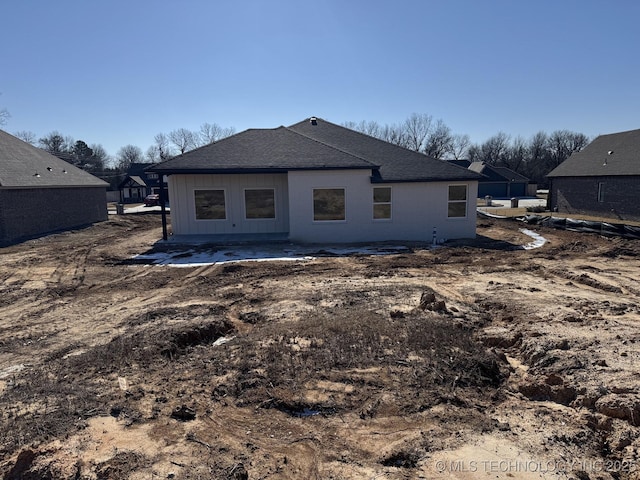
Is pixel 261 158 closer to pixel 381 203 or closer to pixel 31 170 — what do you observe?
pixel 381 203

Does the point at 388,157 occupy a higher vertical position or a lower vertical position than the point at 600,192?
higher

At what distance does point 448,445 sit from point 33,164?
26785 mm

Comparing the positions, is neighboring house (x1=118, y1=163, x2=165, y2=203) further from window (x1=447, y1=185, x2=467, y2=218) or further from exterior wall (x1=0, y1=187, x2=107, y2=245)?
window (x1=447, y1=185, x2=467, y2=218)

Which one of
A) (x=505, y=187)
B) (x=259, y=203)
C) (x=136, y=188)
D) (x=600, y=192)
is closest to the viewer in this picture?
(x=259, y=203)

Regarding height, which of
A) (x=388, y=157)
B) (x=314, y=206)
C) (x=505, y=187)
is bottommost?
(x=314, y=206)

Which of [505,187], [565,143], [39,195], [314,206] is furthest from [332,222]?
[565,143]

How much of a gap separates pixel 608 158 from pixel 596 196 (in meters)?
2.99

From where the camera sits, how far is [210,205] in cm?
1716

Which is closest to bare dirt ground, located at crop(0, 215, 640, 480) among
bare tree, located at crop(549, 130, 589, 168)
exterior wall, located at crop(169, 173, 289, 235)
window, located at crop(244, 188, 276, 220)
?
exterior wall, located at crop(169, 173, 289, 235)

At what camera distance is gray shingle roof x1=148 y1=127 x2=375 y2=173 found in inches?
621

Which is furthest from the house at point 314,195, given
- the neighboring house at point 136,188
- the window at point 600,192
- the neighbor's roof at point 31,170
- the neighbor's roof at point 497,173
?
the neighbor's roof at point 497,173

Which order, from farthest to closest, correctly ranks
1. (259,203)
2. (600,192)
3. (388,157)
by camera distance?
(600,192), (388,157), (259,203)

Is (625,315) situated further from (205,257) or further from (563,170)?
(563,170)

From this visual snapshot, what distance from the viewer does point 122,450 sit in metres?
3.68
